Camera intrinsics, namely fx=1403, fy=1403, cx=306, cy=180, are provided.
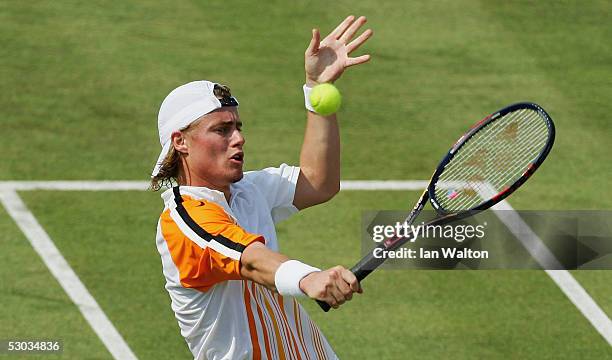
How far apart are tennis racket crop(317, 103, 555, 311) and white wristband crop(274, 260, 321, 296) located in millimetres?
1479

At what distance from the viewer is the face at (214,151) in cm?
752

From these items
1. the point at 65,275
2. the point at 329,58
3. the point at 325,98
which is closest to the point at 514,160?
the point at 329,58

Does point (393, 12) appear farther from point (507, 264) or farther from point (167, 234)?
point (167, 234)

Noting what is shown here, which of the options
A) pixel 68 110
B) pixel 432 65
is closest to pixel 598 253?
pixel 432 65

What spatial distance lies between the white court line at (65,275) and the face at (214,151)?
3.18 metres

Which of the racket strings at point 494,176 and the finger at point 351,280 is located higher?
the finger at point 351,280

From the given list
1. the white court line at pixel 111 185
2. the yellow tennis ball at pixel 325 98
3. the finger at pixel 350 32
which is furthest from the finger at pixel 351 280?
the white court line at pixel 111 185

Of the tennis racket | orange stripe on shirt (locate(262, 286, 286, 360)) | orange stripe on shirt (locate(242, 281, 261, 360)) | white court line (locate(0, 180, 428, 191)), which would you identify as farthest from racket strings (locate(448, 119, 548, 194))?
white court line (locate(0, 180, 428, 191))

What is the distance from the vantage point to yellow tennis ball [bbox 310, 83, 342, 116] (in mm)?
7906

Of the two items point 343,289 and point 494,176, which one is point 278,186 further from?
point 343,289

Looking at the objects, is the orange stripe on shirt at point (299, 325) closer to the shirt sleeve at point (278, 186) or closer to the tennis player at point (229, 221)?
the tennis player at point (229, 221)

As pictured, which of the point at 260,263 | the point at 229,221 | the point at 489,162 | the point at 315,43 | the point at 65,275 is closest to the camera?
the point at 260,263

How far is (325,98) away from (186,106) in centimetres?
81

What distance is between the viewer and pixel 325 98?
791 cm
